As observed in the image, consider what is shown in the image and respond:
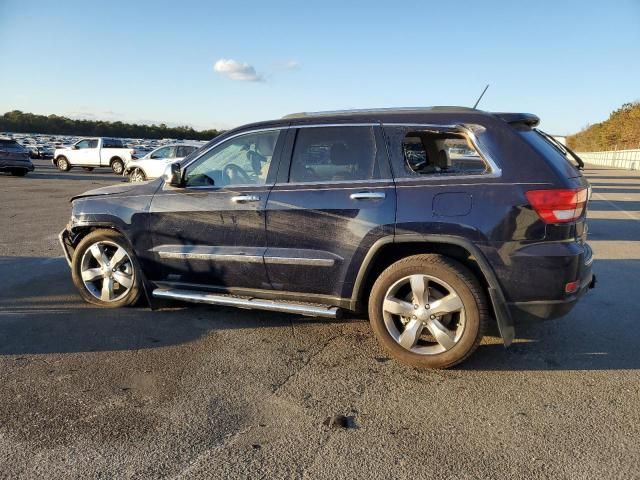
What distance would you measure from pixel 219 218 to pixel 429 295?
1.93 m

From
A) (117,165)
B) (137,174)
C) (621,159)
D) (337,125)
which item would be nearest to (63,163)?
(117,165)

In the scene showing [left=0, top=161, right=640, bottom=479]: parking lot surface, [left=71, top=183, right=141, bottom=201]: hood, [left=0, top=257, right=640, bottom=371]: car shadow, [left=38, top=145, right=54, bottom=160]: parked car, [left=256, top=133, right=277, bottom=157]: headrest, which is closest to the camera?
[left=0, top=161, right=640, bottom=479]: parking lot surface

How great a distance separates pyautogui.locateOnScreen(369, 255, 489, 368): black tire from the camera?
3562mm

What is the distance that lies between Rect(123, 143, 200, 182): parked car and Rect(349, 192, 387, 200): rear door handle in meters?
17.0

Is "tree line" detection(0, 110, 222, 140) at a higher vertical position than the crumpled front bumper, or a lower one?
higher

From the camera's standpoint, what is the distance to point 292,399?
330cm

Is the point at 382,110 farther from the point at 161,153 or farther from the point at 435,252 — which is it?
the point at 161,153

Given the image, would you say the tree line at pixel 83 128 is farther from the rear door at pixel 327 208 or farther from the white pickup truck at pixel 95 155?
the rear door at pixel 327 208

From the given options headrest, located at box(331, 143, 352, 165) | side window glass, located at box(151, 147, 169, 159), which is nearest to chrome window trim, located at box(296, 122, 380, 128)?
headrest, located at box(331, 143, 352, 165)

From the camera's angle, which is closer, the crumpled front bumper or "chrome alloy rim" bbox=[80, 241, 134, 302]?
"chrome alloy rim" bbox=[80, 241, 134, 302]

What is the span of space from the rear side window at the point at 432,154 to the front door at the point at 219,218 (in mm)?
1088

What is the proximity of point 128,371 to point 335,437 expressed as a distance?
5.69 feet

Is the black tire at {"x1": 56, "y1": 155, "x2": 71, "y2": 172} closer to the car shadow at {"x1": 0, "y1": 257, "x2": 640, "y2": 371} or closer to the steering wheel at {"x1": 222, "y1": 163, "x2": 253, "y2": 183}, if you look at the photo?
the car shadow at {"x1": 0, "y1": 257, "x2": 640, "y2": 371}

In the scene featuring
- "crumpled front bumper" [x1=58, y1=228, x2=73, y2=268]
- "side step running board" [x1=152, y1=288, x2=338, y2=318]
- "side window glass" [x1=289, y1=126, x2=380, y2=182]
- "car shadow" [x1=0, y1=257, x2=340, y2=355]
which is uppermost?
"side window glass" [x1=289, y1=126, x2=380, y2=182]
